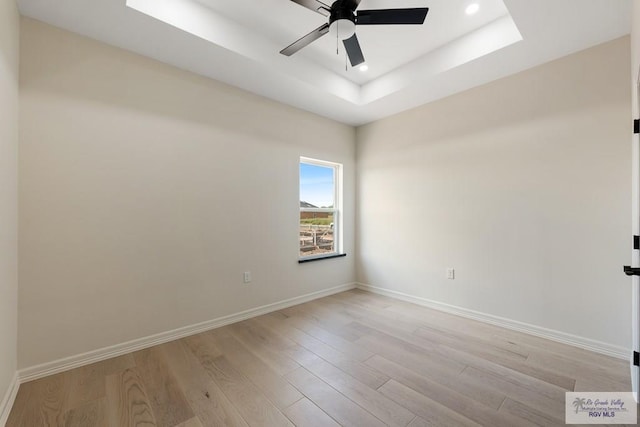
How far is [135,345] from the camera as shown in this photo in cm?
235

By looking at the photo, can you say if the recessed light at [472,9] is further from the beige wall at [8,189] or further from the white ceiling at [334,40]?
the beige wall at [8,189]

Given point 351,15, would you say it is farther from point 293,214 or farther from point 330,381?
point 330,381

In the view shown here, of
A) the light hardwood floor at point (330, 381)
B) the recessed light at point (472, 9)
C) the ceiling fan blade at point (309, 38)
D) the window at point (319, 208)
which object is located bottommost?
the light hardwood floor at point (330, 381)

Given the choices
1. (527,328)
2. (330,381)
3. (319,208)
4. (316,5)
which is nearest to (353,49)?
(316,5)

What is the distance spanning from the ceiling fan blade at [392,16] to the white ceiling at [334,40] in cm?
47

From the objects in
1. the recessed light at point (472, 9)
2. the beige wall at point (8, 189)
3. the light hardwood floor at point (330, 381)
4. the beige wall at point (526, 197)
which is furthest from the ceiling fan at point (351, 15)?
the light hardwood floor at point (330, 381)

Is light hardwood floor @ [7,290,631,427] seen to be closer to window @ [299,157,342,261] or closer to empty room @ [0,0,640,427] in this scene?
empty room @ [0,0,640,427]

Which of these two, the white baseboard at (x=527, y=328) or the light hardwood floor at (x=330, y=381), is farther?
the white baseboard at (x=527, y=328)

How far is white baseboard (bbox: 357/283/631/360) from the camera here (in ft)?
7.35

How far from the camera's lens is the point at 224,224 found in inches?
114

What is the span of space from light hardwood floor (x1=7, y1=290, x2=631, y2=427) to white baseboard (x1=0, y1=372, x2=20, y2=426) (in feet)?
0.12

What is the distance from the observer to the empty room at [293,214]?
177 centimetres

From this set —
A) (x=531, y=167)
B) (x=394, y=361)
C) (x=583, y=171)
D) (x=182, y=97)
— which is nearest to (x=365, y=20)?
(x=182, y=97)

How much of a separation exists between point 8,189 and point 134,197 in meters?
0.74
